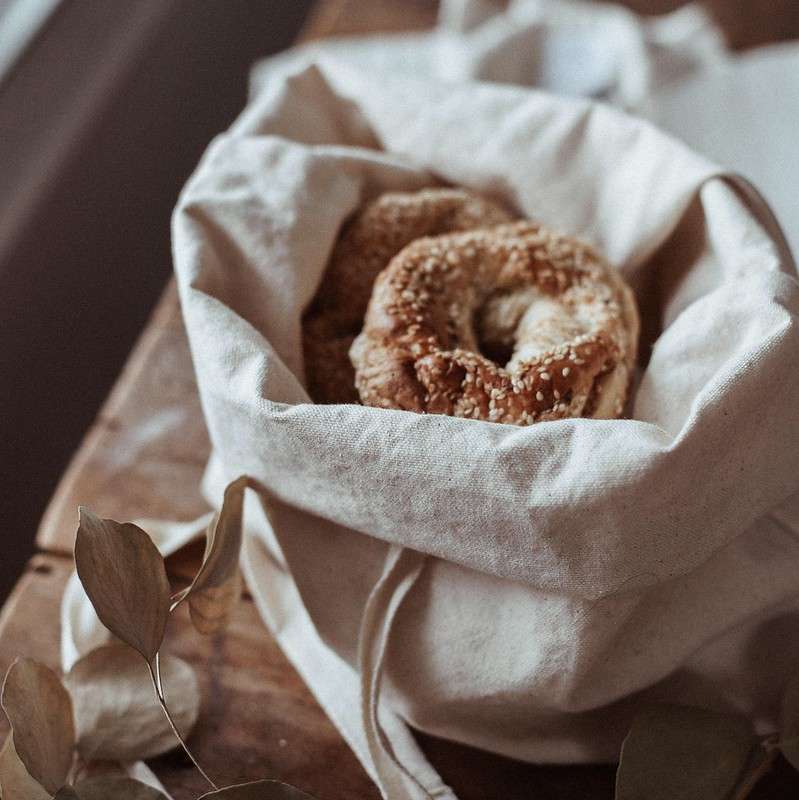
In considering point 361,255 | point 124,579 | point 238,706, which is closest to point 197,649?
point 238,706

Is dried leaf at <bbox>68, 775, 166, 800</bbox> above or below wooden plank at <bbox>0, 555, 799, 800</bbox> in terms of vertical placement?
above

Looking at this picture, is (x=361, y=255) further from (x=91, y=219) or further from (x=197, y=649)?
(x=91, y=219)

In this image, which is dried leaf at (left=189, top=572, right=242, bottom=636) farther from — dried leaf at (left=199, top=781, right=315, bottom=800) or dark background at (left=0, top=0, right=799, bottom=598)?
dark background at (left=0, top=0, right=799, bottom=598)

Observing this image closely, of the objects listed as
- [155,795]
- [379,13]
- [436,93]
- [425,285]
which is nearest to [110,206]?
[379,13]

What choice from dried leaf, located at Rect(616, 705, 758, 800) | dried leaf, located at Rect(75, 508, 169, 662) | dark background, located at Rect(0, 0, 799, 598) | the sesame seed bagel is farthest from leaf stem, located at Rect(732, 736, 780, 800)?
dark background, located at Rect(0, 0, 799, 598)

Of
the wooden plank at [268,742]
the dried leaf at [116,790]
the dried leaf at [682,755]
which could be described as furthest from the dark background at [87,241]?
the dried leaf at [682,755]

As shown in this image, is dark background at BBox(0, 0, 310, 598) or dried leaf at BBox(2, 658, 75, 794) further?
dark background at BBox(0, 0, 310, 598)
